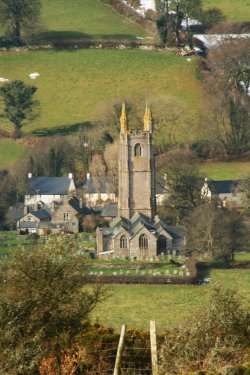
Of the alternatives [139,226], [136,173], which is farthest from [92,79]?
[139,226]

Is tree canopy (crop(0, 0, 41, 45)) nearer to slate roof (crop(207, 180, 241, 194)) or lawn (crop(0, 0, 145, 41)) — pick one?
lawn (crop(0, 0, 145, 41))

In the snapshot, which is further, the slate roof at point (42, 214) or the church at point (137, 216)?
the slate roof at point (42, 214)

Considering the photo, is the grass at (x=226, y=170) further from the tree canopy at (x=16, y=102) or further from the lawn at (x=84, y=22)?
the lawn at (x=84, y=22)

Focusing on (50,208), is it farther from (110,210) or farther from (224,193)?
(224,193)

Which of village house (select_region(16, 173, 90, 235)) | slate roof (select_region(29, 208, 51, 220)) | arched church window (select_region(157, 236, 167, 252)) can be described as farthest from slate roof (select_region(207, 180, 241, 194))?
arched church window (select_region(157, 236, 167, 252))

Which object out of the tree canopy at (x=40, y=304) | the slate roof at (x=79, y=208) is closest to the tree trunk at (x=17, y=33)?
the slate roof at (x=79, y=208)
